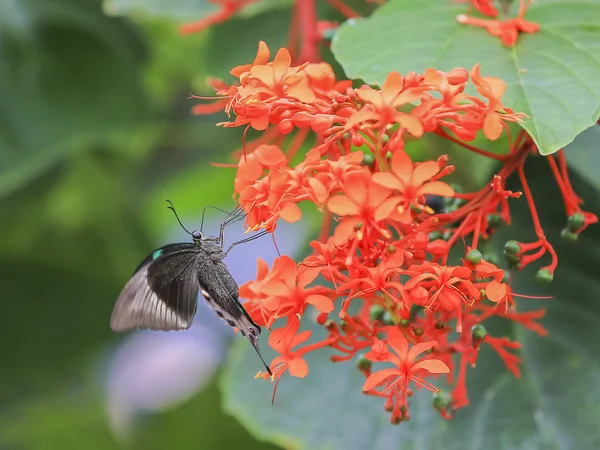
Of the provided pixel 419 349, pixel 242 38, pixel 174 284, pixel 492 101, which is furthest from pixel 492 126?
pixel 242 38

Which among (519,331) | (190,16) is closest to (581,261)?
(519,331)

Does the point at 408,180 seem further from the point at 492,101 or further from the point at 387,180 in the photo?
the point at 492,101

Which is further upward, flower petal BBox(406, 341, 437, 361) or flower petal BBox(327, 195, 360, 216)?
flower petal BBox(327, 195, 360, 216)

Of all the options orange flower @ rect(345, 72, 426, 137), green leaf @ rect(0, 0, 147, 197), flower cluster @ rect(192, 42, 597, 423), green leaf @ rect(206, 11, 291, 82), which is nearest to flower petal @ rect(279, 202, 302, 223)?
flower cluster @ rect(192, 42, 597, 423)

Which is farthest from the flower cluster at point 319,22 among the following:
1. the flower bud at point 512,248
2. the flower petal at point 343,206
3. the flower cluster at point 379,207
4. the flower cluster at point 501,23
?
the flower petal at point 343,206

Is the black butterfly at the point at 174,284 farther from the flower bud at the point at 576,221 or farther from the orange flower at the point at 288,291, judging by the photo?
the flower bud at the point at 576,221

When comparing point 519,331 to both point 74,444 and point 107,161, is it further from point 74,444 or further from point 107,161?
point 74,444

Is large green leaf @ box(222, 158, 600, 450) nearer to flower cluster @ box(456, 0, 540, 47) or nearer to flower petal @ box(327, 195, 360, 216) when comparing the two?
flower cluster @ box(456, 0, 540, 47)
